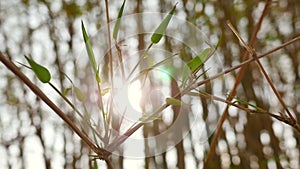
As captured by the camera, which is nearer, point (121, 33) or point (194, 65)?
point (194, 65)

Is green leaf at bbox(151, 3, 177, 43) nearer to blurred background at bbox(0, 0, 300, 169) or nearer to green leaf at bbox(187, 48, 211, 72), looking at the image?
green leaf at bbox(187, 48, 211, 72)

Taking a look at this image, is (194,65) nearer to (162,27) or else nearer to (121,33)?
(162,27)

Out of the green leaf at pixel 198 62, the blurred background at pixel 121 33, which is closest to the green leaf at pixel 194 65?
the green leaf at pixel 198 62

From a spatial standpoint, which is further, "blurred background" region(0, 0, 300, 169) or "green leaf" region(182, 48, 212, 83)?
"blurred background" region(0, 0, 300, 169)

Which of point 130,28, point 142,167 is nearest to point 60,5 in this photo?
point 130,28

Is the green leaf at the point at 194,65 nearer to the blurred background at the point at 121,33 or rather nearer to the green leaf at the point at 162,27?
the green leaf at the point at 162,27

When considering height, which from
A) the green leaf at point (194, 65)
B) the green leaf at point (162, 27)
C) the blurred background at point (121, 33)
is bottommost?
the green leaf at point (194, 65)

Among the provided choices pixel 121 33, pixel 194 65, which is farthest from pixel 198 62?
pixel 121 33

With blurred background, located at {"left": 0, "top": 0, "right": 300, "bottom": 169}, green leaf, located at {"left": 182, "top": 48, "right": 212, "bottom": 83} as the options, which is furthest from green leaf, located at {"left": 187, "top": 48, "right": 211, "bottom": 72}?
blurred background, located at {"left": 0, "top": 0, "right": 300, "bottom": 169}

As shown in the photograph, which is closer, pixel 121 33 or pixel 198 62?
pixel 198 62

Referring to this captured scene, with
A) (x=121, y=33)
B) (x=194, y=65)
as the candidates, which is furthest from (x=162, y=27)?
(x=121, y=33)

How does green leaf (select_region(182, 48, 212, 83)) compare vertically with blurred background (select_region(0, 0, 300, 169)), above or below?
below

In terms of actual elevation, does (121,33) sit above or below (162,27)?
above
